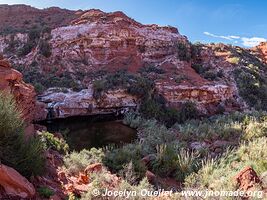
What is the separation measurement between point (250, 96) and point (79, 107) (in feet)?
33.4

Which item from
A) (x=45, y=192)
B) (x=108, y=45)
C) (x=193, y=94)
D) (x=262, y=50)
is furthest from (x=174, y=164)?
(x=262, y=50)

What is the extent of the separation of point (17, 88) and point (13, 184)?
14.2 feet

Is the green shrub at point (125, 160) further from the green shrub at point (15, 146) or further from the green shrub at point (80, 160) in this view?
the green shrub at point (15, 146)

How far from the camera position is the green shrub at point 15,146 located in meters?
4.71

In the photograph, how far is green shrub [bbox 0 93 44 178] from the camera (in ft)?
15.5

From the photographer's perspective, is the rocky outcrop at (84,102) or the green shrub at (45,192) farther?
the rocky outcrop at (84,102)

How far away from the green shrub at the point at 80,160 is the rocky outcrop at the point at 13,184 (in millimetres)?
2266

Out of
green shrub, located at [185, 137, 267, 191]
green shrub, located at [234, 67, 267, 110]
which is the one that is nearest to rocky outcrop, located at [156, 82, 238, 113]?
green shrub, located at [234, 67, 267, 110]

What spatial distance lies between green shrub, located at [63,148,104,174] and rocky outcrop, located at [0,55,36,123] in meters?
1.39

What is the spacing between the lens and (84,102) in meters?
13.6

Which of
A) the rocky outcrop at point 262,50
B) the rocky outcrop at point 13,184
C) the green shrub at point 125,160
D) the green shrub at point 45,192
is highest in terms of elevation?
the rocky outcrop at point 262,50

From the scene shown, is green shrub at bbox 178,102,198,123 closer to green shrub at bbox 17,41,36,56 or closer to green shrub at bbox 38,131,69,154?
green shrub at bbox 38,131,69,154

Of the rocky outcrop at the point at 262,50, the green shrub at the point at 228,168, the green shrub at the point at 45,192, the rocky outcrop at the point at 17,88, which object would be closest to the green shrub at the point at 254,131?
the green shrub at the point at 228,168

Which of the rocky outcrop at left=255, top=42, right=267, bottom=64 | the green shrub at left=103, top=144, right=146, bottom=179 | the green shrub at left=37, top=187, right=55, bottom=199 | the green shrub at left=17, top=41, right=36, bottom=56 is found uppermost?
the rocky outcrop at left=255, top=42, right=267, bottom=64
